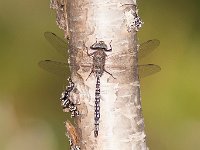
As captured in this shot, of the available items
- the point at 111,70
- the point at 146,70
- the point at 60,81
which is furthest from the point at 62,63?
the point at 60,81

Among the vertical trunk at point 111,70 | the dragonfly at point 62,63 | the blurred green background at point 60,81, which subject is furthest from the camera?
the blurred green background at point 60,81

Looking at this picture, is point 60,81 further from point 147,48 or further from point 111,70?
point 111,70

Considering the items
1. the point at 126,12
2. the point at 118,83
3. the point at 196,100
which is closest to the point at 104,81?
the point at 118,83

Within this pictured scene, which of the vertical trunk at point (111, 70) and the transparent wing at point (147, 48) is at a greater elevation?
the transparent wing at point (147, 48)

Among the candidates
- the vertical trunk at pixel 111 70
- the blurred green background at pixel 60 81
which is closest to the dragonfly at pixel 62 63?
the vertical trunk at pixel 111 70

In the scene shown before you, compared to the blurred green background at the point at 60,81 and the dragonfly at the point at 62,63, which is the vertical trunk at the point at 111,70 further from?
the blurred green background at the point at 60,81

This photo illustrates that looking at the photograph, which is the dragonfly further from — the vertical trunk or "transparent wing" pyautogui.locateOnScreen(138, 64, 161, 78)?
the vertical trunk
